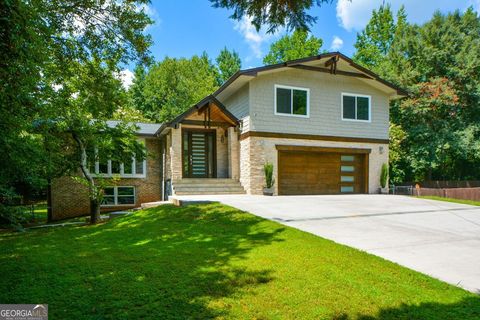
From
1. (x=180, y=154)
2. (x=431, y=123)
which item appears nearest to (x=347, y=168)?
(x=180, y=154)

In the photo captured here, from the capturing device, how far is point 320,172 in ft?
49.7

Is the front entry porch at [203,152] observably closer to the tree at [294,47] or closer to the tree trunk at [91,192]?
the tree trunk at [91,192]

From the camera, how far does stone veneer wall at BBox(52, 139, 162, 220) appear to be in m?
14.8

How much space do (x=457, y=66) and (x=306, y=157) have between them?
57.6 feet

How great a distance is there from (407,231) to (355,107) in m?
10.5

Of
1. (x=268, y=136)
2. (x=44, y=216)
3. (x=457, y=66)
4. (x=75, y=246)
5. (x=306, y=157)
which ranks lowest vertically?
(x=44, y=216)

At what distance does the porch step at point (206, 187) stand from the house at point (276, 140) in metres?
0.05

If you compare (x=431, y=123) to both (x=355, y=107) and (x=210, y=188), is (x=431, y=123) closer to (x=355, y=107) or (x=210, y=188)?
(x=355, y=107)

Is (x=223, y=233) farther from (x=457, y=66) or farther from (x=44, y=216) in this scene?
(x=457, y=66)

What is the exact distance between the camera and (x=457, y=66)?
23.5 m

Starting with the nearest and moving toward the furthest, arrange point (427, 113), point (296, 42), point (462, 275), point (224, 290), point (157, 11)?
point (224, 290) → point (462, 275) → point (157, 11) → point (427, 113) → point (296, 42)

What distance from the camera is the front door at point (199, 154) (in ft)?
50.2

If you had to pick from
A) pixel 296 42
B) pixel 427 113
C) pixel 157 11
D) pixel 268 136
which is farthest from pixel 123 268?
pixel 296 42

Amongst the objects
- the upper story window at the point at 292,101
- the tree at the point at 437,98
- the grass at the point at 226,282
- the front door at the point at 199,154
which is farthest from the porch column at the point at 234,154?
the tree at the point at 437,98
